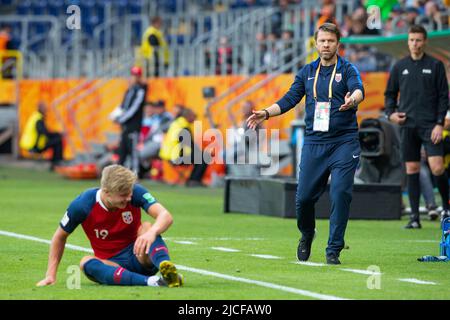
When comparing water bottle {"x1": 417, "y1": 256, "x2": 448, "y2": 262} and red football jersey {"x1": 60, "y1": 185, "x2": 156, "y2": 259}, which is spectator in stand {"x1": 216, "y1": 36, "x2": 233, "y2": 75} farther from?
red football jersey {"x1": 60, "y1": 185, "x2": 156, "y2": 259}

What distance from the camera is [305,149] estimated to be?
1153 centimetres

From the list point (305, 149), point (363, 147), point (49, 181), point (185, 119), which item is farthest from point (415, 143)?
point (49, 181)

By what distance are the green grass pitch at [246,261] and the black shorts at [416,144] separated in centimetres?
91

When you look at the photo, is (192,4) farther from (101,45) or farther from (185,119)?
(185,119)

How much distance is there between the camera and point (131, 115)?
26.9 meters

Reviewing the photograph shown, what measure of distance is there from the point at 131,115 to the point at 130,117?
6cm

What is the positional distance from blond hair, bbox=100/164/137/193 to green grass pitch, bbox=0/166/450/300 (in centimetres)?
73


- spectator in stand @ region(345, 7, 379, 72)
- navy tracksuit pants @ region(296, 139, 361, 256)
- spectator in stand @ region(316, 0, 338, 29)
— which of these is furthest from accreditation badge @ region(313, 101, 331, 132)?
spectator in stand @ region(345, 7, 379, 72)

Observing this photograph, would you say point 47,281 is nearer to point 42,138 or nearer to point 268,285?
point 268,285

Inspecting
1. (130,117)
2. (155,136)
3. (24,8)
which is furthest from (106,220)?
(24,8)

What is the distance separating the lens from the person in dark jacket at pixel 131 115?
2675 cm

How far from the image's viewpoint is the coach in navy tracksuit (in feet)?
36.7

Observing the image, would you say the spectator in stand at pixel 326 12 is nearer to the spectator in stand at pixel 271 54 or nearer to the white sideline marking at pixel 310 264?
the spectator in stand at pixel 271 54

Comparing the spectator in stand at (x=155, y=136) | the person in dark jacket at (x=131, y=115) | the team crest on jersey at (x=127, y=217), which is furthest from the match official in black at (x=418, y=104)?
the spectator in stand at (x=155, y=136)
